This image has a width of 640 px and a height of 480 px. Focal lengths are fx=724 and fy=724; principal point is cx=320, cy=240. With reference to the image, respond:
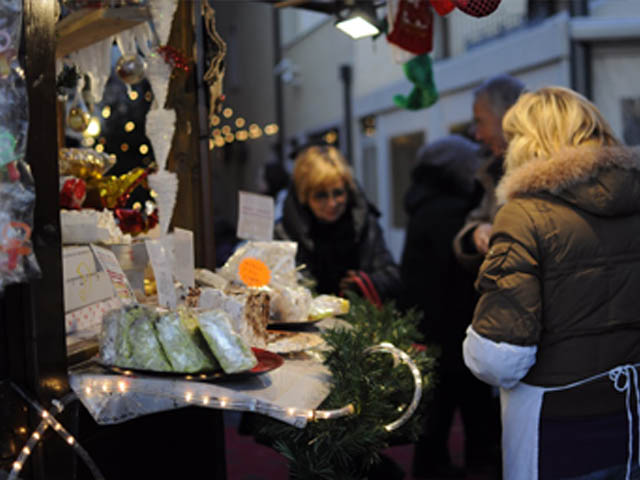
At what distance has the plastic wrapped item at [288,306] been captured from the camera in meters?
1.86

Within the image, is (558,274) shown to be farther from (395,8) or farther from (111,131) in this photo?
(111,131)

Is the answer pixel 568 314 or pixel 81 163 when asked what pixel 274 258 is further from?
pixel 568 314

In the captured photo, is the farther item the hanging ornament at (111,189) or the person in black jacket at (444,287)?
the person in black jacket at (444,287)

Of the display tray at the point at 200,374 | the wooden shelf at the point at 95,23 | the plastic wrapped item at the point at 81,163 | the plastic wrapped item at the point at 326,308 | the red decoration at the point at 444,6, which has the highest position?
the red decoration at the point at 444,6

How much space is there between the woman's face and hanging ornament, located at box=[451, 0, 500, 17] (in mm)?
1390

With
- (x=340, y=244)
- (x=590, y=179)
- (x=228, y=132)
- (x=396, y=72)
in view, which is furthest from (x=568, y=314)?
(x=396, y=72)

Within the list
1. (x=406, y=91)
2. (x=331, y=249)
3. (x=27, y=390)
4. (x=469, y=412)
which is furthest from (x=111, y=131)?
(x=406, y=91)

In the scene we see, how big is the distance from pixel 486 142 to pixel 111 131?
8.71 ft

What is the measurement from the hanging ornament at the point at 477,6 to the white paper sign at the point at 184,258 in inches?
36.3

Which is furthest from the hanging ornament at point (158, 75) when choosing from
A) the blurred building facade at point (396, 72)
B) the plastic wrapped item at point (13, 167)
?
the blurred building facade at point (396, 72)

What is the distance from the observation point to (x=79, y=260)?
60.5 inches

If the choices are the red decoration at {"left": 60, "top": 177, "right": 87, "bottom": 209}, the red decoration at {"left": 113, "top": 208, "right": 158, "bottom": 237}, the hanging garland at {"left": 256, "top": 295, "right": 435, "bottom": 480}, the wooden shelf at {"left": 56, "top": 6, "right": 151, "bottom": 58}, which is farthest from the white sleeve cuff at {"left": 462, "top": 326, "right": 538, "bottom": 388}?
the wooden shelf at {"left": 56, "top": 6, "right": 151, "bottom": 58}

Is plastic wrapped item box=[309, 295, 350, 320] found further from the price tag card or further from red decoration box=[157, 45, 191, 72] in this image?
red decoration box=[157, 45, 191, 72]

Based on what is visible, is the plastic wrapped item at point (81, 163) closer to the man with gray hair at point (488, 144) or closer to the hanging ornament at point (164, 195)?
the hanging ornament at point (164, 195)
